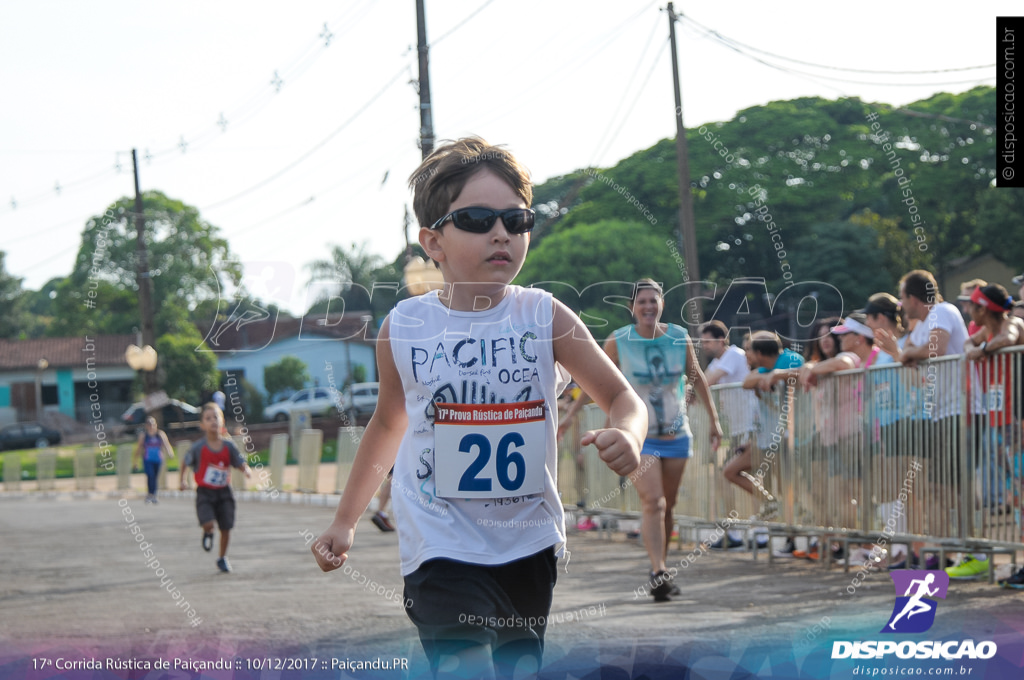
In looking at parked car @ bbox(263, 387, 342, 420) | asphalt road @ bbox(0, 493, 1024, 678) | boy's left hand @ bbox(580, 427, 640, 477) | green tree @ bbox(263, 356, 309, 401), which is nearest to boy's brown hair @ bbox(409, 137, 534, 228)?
boy's left hand @ bbox(580, 427, 640, 477)

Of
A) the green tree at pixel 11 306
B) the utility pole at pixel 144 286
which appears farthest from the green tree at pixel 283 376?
the green tree at pixel 11 306

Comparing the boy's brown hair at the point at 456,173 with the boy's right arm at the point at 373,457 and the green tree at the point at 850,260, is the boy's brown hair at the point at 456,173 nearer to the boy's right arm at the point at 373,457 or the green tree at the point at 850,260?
the boy's right arm at the point at 373,457

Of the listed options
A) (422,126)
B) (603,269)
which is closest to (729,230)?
(603,269)

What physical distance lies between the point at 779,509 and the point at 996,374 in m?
2.76

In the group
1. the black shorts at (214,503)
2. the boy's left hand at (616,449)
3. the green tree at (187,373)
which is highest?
the boy's left hand at (616,449)

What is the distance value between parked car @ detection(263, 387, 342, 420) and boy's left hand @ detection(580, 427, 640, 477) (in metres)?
50.5

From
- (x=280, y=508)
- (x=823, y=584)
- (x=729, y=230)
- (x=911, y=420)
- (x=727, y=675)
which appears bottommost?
(x=280, y=508)

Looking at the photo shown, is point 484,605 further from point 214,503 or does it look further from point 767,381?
point 214,503

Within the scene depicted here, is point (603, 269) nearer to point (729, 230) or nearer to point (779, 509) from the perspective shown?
point (729, 230)

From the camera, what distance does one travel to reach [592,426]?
42.0 feet

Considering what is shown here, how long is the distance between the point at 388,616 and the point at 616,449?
175 inches

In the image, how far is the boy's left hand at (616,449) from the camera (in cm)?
260

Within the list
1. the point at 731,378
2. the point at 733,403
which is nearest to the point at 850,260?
the point at 731,378

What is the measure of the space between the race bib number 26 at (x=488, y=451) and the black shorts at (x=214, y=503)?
8.30 m
